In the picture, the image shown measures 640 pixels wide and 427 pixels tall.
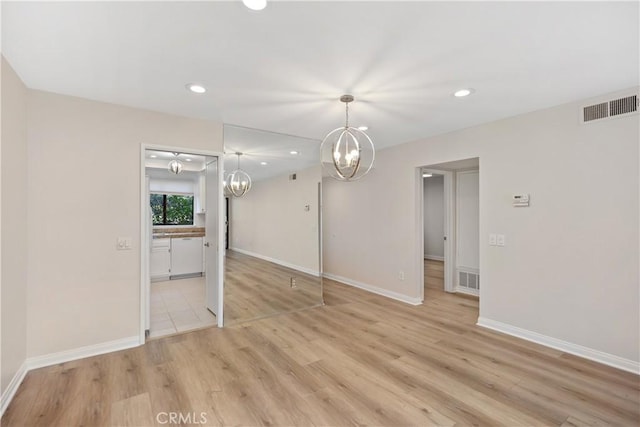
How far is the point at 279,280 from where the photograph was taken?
5129 millimetres

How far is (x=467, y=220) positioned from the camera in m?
5.27

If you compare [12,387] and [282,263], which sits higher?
[282,263]

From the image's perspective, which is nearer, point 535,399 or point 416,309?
point 535,399

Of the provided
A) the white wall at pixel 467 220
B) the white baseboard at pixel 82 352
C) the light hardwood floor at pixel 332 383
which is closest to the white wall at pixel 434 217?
the white wall at pixel 467 220

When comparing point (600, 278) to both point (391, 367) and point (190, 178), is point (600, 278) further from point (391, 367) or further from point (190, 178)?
point (190, 178)

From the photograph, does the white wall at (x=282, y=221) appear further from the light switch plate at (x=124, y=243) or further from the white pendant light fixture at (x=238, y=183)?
the light switch plate at (x=124, y=243)

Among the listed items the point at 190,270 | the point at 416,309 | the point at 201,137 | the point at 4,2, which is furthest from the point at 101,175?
the point at 416,309

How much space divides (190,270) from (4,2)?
5529 mm

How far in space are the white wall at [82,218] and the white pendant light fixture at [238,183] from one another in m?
0.96

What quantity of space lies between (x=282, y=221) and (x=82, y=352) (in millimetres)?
3143

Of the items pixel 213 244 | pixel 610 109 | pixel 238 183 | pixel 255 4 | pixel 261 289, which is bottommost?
pixel 261 289

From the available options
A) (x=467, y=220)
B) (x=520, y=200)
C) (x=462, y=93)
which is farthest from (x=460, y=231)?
(x=462, y=93)

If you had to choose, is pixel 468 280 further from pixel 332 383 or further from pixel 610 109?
pixel 332 383

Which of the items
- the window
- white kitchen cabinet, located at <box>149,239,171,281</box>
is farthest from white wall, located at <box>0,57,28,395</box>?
the window
